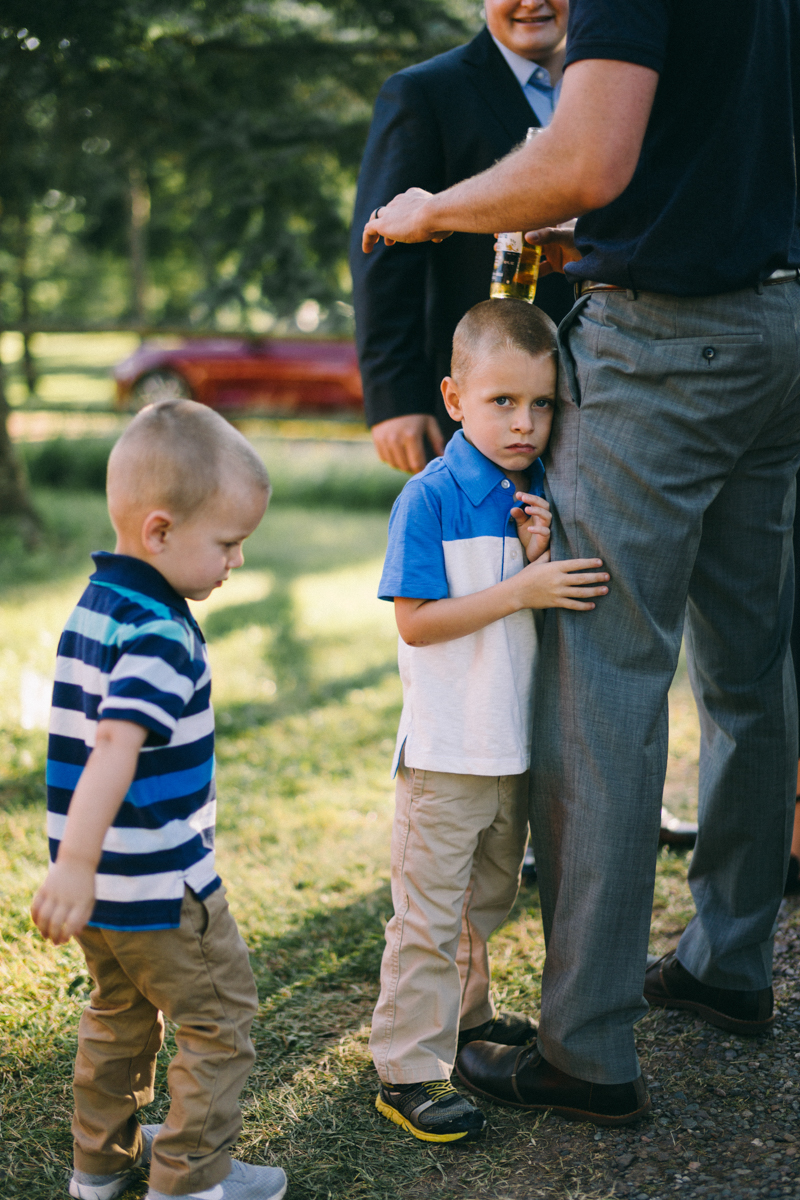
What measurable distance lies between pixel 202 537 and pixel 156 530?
0.23ft

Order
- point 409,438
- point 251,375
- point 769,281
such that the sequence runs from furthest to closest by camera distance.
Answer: point 251,375, point 409,438, point 769,281

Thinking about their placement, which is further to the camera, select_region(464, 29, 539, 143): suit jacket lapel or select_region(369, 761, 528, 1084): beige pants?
select_region(464, 29, 539, 143): suit jacket lapel

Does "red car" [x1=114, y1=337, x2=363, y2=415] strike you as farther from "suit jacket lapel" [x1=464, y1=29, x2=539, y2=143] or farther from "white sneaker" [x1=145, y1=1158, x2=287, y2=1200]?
"white sneaker" [x1=145, y1=1158, x2=287, y2=1200]

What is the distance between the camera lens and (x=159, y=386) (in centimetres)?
1360

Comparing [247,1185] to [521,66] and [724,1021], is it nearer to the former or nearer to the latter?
[724,1021]

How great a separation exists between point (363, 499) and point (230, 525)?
7.60 m

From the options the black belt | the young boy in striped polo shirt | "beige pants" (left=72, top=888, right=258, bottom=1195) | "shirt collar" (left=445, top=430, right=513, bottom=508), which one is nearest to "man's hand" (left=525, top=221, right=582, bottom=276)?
the black belt

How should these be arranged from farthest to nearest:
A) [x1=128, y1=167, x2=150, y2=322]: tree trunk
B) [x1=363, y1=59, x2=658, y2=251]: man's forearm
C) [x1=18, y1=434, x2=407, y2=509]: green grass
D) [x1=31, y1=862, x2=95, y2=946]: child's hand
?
1. [x1=128, y1=167, x2=150, y2=322]: tree trunk
2. [x1=18, y1=434, x2=407, y2=509]: green grass
3. [x1=363, y1=59, x2=658, y2=251]: man's forearm
4. [x1=31, y1=862, x2=95, y2=946]: child's hand

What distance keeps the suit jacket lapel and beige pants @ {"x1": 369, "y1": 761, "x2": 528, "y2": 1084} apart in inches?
59.7

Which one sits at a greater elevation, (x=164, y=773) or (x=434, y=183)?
(x=434, y=183)

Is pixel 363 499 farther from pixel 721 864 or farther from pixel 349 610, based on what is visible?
pixel 721 864

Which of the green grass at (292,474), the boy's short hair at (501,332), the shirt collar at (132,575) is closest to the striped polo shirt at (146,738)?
the shirt collar at (132,575)

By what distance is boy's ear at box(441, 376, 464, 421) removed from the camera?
1.99 metres

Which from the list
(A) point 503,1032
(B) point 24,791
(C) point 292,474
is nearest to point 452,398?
(A) point 503,1032
